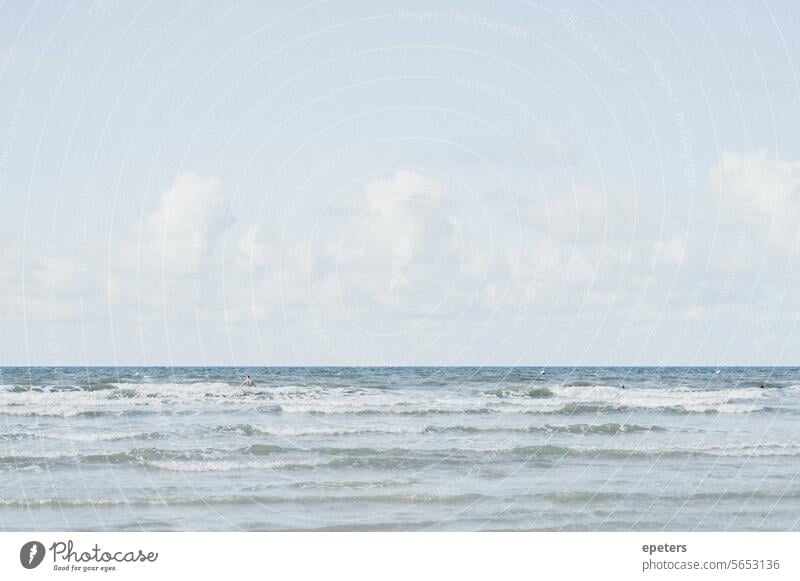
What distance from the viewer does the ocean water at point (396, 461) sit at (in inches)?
807

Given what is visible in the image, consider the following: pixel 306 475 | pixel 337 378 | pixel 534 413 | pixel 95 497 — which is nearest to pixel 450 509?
pixel 306 475

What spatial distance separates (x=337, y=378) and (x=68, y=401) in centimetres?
1856

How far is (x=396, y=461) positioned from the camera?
26594mm

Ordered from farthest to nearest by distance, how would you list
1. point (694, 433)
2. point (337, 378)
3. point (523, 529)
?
point (337, 378) < point (694, 433) < point (523, 529)

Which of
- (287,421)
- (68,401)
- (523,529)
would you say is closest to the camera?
(523,529)

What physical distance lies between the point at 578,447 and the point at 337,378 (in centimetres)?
3241

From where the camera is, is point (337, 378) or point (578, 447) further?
point (337, 378)

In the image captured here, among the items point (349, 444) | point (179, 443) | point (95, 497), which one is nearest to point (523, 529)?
point (95, 497)

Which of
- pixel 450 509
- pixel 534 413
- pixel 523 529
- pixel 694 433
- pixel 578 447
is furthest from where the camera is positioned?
pixel 534 413

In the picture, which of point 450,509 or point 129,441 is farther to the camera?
point 129,441

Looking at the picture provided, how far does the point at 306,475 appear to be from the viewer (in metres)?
24.5

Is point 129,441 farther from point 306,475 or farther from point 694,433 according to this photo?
point 694,433

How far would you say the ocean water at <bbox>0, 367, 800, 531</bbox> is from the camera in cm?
2050
